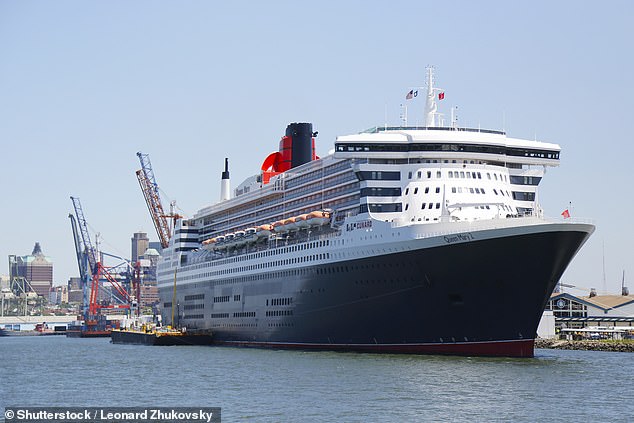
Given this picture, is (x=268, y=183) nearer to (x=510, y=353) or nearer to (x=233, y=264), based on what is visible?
(x=233, y=264)

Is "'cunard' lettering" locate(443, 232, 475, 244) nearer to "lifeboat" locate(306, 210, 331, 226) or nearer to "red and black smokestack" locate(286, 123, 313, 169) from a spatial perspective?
"lifeboat" locate(306, 210, 331, 226)

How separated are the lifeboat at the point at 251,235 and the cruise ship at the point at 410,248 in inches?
6.1

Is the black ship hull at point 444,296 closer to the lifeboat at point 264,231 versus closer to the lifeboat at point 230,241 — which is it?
the lifeboat at point 264,231

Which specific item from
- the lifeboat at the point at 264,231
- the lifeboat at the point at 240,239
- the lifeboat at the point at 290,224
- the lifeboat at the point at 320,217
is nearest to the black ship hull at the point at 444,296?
the lifeboat at the point at 320,217

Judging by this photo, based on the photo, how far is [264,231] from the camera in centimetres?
6700

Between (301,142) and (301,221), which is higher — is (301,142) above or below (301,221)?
above

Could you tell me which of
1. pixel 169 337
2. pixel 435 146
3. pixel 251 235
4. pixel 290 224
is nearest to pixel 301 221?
pixel 290 224

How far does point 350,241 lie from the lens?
53375 mm

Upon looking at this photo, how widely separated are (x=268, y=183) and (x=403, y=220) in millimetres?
22107

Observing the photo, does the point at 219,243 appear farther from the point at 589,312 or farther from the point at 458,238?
the point at 589,312

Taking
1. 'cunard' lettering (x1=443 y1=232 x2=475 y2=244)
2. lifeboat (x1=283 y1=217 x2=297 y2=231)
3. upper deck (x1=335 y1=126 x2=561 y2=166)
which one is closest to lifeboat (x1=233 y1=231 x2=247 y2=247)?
lifeboat (x1=283 y1=217 x2=297 y2=231)

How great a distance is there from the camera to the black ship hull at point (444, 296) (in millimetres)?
45938

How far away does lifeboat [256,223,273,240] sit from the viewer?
66375 millimetres

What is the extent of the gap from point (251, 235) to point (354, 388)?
1332 inches
